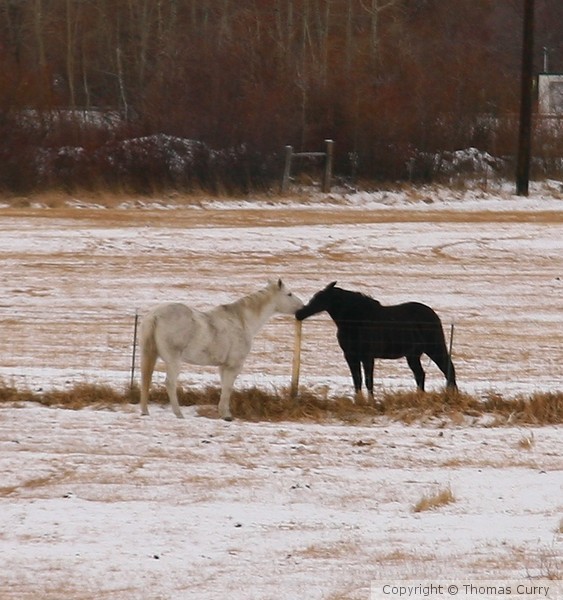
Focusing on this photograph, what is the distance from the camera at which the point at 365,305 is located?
14406 mm

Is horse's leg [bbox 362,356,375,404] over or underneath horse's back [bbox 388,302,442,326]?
underneath

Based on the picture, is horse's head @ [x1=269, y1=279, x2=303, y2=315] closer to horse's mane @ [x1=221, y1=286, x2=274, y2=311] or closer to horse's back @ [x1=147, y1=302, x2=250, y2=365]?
horse's mane @ [x1=221, y1=286, x2=274, y2=311]

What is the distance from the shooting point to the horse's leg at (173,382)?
42.4 ft

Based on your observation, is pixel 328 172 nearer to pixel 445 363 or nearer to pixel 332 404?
pixel 445 363

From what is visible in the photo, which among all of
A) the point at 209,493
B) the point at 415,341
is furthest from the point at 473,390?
the point at 209,493

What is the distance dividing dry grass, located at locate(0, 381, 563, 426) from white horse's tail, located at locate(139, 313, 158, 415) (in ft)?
1.90

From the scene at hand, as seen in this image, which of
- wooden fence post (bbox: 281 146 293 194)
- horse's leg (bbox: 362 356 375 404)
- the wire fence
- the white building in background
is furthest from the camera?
the white building in background

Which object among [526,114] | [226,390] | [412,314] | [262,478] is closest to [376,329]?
[412,314]

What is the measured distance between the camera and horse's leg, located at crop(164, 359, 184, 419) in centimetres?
1291

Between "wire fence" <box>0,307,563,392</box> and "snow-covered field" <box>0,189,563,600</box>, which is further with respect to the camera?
"wire fence" <box>0,307,563,392</box>

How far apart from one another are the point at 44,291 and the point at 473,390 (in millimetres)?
11240

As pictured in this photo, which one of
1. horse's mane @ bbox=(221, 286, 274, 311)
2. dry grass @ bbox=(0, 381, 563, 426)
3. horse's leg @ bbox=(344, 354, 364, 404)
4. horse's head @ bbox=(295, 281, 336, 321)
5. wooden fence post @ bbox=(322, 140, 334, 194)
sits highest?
horse's mane @ bbox=(221, 286, 274, 311)

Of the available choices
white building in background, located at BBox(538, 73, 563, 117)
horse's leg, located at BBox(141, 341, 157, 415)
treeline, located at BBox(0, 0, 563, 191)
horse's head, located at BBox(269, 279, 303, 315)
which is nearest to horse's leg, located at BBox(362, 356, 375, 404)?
horse's head, located at BBox(269, 279, 303, 315)

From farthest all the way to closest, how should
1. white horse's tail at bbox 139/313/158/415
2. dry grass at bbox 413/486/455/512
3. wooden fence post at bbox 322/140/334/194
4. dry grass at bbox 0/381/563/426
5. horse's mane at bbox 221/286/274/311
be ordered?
wooden fence post at bbox 322/140/334/194 < horse's mane at bbox 221/286/274/311 < dry grass at bbox 0/381/563/426 < white horse's tail at bbox 139/313/158/415 < dry grass at bbox 413/486/455/512
